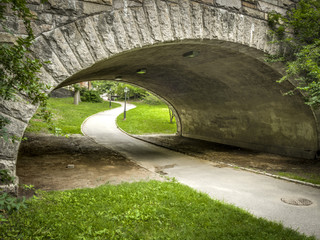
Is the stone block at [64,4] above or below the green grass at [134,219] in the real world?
above

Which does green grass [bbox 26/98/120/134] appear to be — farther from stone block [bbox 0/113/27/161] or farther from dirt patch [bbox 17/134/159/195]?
dirt patch [bbox 17/134/159/195]

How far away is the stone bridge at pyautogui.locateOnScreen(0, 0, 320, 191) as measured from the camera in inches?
167

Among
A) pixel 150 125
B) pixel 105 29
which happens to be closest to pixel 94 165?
pixel 105 29

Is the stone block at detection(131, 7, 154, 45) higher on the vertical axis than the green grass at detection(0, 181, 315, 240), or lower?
higher

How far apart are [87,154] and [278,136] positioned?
8250mm

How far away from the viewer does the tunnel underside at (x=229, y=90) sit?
302 inches

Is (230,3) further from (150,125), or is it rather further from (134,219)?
(150,125)

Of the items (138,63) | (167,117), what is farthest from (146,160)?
(167,117)

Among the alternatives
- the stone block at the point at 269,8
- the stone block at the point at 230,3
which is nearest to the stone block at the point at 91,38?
the stone block at the point at 230,3

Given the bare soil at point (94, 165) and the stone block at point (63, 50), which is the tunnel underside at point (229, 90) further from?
the stone block at point (63, 50)

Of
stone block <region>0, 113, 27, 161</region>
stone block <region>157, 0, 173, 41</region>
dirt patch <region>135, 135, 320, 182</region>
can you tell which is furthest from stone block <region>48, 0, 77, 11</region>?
dirt patch <region>135, 135, 320, 182</region>

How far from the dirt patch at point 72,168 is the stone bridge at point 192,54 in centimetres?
213

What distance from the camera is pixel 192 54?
7707 millimetres

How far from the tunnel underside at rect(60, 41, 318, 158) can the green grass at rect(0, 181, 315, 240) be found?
3734mm
